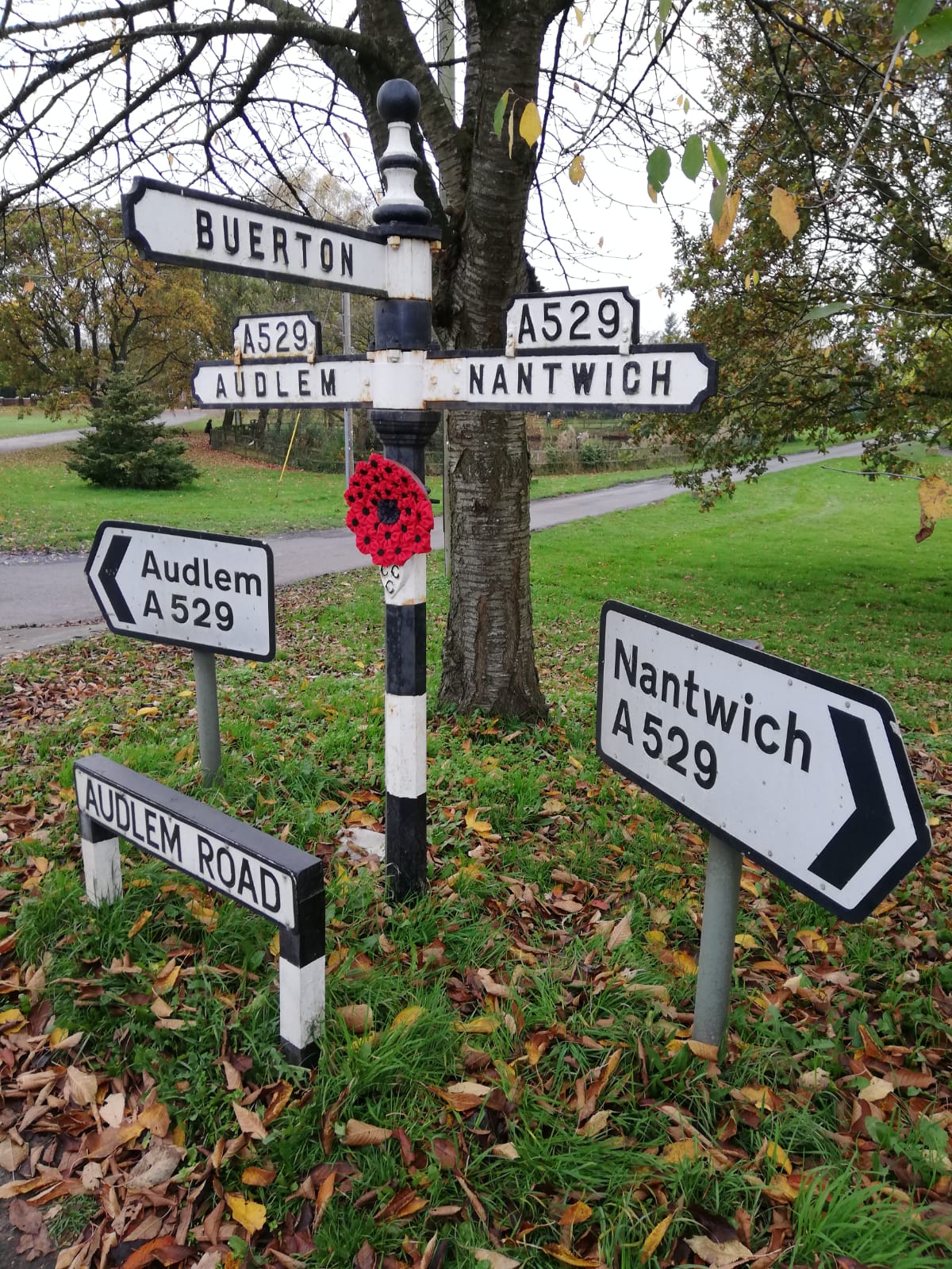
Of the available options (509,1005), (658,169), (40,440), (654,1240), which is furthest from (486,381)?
(40,440)

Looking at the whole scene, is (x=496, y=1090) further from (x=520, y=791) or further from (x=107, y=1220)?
(x=520, y=791)

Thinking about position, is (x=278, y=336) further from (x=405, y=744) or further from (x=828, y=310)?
(x=828, y=310)

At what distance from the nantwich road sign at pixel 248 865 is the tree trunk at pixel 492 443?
2488 millimetres

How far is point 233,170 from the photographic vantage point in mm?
6133

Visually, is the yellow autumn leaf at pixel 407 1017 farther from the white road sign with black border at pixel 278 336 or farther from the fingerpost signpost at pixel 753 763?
the white road sign with black border at pixel 278 336

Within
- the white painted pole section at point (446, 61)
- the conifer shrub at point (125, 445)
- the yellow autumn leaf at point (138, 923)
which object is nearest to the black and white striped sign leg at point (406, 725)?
the yellow autumn leaf at point (138, 923)

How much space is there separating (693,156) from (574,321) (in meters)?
0.69

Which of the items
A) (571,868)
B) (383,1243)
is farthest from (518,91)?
(383,1243)

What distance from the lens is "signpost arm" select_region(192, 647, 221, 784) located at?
356 cm

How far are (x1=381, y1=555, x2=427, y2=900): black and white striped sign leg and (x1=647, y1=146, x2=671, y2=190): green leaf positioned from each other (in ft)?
4.31

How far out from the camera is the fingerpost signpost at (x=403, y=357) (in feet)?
7.29

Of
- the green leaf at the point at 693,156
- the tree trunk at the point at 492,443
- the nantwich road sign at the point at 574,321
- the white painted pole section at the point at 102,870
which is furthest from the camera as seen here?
the tree trunk at the point at 492,443

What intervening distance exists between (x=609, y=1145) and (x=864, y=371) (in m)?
10.7

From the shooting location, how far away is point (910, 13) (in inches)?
53.6
